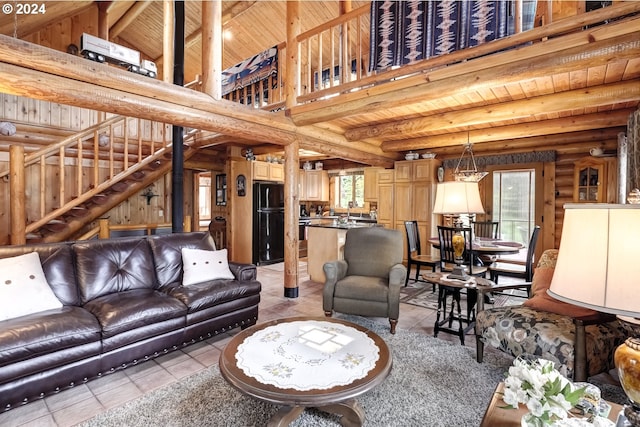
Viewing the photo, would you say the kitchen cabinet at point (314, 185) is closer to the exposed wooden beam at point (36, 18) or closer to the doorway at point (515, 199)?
the doorway at point (515, 199)

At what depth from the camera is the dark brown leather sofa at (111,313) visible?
6.30 ft

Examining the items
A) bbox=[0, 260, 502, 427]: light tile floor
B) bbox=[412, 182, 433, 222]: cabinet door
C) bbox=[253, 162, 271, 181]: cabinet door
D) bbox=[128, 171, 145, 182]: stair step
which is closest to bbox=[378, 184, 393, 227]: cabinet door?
bbox=[412, 182, 433, 222]: cabinet door

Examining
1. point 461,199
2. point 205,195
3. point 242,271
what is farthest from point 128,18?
point 461,199

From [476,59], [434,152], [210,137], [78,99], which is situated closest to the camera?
[78,99]

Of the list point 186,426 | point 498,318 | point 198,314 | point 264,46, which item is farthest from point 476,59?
point 264,46

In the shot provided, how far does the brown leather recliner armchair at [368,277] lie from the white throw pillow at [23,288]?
2.31 meters

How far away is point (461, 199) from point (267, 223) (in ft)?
15.2

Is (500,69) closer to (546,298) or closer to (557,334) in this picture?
→ (546,298)

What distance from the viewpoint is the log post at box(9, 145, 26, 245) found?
11.7ft

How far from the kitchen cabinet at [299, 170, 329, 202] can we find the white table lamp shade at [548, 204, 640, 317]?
23.7 ft

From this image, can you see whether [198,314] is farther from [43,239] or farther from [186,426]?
[43,239]

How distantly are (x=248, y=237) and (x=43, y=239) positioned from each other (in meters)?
3.21

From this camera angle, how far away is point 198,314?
273 centimetres

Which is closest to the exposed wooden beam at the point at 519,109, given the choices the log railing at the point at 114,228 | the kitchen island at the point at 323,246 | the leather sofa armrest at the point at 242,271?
the kitchen island at the point at 323,246
